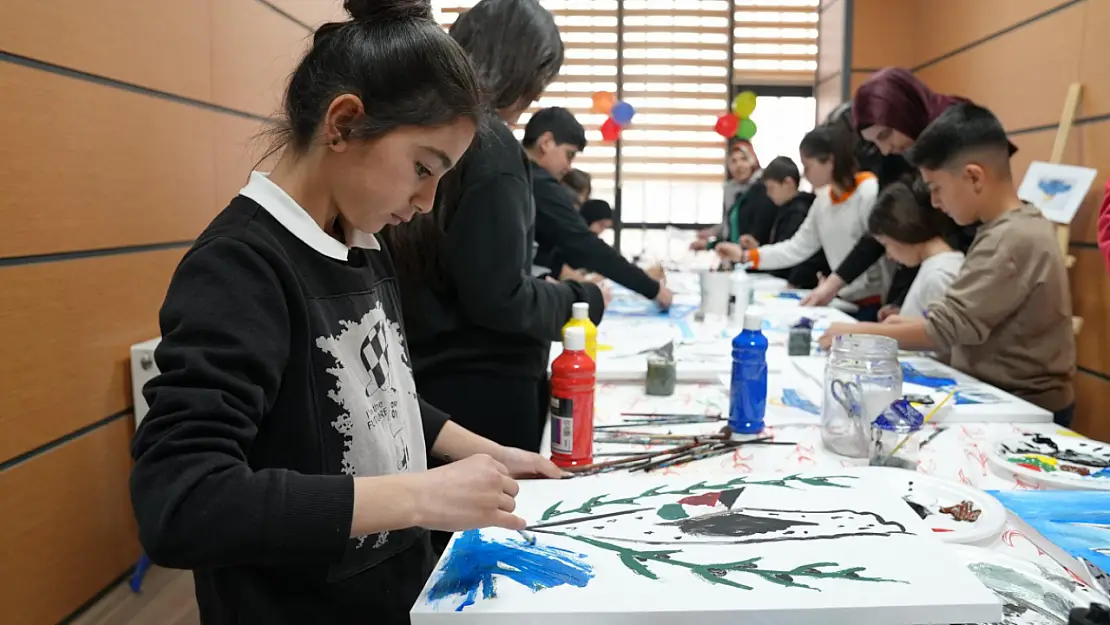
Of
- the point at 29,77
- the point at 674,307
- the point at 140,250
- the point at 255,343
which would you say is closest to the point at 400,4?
the point at 255,343

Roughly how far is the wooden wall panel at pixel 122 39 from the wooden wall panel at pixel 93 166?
5 cm

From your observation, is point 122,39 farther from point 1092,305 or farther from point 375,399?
point 1092,305

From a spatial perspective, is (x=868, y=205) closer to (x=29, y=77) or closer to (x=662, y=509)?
(x=662, y=509)

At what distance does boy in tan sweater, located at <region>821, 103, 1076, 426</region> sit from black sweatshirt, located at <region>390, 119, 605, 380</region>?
2.70ft

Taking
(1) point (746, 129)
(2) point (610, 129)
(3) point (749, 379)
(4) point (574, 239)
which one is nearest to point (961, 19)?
(1) point (746, 129)

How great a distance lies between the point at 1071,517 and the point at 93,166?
211 centimetres

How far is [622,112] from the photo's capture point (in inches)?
218

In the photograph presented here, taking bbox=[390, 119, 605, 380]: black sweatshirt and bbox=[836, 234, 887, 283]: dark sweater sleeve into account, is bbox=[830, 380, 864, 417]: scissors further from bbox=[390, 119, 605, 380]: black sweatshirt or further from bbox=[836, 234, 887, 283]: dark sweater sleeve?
bbox=[836, 234, 887, 283]: dark sweater sleeve

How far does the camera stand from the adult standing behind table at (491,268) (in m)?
1.43

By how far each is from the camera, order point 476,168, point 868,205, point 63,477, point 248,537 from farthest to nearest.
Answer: point 868,205, point 63,477, point 476,168, point 248,537

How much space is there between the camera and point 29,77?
5.51 ft

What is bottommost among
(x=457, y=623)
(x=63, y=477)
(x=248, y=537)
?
(x=63, y=477)

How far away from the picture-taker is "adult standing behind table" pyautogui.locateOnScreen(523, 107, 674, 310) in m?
2.32

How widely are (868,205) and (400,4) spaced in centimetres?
290
